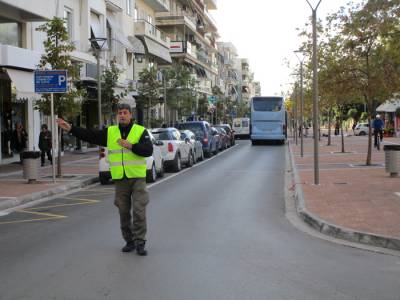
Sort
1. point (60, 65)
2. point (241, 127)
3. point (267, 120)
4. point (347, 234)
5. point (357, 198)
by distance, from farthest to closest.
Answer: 1. point (241, 127)
2. point (267, 120)
3. point (60, 65)
4. point (357, 198)
5. point (347, 234)

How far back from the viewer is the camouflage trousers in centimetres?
750

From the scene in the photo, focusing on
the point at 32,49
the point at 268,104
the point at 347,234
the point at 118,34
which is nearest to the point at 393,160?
the point at 347,234

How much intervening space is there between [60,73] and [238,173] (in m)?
7.06

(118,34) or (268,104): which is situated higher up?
(118,34)

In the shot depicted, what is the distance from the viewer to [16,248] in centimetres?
820

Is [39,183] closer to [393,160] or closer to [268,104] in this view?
[393,160]

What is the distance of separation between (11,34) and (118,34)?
13.3 m

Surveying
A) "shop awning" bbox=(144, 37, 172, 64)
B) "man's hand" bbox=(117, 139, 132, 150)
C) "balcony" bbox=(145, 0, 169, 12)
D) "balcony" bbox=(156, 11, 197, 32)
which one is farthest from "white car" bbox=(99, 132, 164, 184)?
"balcony" bbox=(156, 11, 197, 32)

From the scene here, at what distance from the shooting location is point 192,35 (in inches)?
2741

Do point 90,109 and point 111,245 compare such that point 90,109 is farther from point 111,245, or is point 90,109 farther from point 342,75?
point 111,245

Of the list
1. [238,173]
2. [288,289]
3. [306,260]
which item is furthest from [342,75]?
[288,289]

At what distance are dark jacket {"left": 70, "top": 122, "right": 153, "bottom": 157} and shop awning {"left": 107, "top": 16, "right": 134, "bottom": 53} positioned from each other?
30.1 m

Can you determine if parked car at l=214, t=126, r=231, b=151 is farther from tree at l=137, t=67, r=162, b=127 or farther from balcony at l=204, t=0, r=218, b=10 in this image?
balcony at l=204, t=0, r=218, b=10

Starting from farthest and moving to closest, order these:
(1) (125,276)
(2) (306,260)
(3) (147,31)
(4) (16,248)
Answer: (3) (147,31)
(4) (16,248)
(2) (306,260)
(1) (125,276)
